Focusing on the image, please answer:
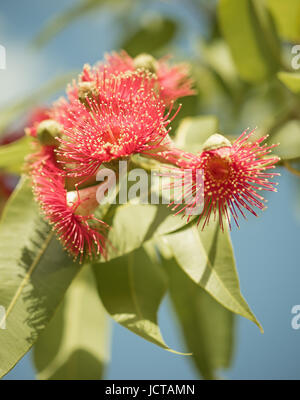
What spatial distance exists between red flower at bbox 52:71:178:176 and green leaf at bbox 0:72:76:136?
19.4 inches

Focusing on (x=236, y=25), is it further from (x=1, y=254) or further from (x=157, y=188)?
(x=1, y=254)

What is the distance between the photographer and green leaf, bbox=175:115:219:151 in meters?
0.90

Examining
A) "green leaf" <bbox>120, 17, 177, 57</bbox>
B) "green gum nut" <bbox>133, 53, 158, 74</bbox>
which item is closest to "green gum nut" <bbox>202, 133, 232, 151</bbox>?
"green gum nut" <bbox>133, 53, 158, 74</bbox>

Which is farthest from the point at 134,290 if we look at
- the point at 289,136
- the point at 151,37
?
the point at 151,37

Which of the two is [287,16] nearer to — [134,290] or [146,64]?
[146,64]

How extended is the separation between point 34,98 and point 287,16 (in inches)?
25.1

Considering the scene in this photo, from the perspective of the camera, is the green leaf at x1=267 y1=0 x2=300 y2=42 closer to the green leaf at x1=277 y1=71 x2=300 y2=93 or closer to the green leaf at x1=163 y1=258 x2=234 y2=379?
the green leaf at x1=277 y1=71 x2=300 y2=93

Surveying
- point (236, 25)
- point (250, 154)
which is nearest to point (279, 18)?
point (236, 25)

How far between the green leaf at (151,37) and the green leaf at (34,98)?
298mm

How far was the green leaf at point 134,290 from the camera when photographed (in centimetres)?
76

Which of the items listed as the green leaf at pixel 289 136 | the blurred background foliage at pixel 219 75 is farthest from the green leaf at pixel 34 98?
the green leaf at pixel 289 136

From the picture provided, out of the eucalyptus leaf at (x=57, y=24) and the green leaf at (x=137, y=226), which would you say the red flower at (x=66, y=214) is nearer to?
the green leaf at (x=137, y=226)

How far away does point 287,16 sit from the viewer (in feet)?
3.41

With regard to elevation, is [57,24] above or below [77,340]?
above
